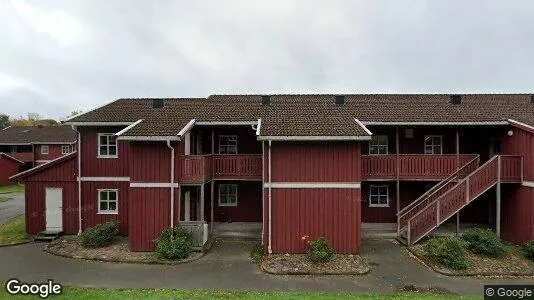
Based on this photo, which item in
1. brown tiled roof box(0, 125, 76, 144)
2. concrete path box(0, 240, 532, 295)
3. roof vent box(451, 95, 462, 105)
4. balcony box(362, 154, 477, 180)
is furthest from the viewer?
brown tiled roof box(0, 125, 76, 144)

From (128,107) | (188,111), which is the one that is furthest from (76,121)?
(188,111)

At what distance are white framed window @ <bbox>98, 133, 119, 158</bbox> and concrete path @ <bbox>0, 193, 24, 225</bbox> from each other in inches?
364

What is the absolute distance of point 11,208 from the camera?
27281mm

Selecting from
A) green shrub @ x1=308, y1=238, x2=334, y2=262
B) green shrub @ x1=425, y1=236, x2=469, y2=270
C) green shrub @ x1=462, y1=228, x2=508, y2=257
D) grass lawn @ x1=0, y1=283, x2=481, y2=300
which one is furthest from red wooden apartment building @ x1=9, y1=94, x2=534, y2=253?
grass lawn @ x1=0, y1=283, x2=481, y2=300

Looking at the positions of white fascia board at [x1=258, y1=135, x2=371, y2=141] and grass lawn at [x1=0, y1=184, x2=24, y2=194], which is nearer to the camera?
white fascia board at [x1=258, y1=135, x2=371, y2=141]

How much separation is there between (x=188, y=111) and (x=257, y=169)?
4.87 meters

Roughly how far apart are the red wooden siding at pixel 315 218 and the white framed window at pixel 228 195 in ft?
17.0

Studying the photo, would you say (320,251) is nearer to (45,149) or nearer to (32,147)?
(45,149)

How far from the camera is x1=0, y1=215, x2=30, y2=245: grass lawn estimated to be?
18.2 m

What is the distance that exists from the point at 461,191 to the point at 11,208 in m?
29.9

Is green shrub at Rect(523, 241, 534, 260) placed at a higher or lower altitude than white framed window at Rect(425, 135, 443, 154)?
lower

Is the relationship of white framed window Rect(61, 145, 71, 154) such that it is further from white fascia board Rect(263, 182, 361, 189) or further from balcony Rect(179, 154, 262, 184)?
white fascia board Rect(263, 182, 361, 189)

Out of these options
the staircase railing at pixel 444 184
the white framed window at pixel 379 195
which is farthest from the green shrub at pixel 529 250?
the white framed window at pixel 379 195

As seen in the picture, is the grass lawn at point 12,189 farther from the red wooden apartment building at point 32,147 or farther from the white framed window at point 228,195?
the white framed window at point 228,195
